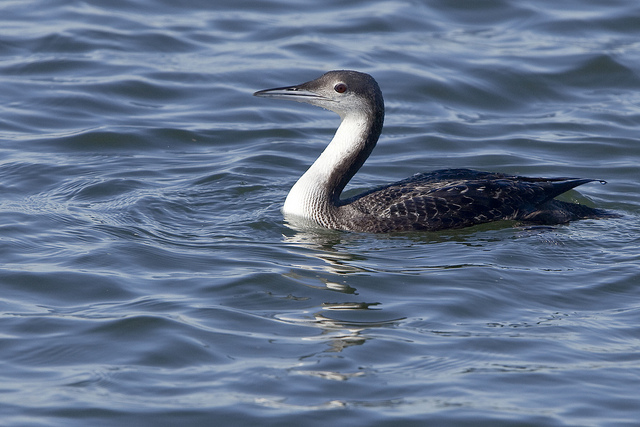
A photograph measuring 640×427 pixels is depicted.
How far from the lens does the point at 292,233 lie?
8.58 m

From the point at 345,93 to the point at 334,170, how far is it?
70cm

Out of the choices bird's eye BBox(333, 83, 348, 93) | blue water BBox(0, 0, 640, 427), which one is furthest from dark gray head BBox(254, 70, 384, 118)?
blue water BBox(0, 0, 640, 427)

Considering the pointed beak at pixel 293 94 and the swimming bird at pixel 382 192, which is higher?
the pointed beak at pixel 293 94

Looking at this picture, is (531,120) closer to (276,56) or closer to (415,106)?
(415,106)

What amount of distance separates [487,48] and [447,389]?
30.8 feet

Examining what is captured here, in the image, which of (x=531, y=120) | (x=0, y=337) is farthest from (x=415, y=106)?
(x=0, y=337)

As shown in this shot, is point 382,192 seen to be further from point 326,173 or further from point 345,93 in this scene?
point 345,93

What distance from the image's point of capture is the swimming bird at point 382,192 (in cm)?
844

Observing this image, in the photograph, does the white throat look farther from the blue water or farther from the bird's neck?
the blue water

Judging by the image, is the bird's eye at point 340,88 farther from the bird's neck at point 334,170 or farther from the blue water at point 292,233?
the blue water at point 292,233

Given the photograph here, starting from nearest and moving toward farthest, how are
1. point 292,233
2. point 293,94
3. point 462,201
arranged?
point 462,201
point 292,233
point 293,94

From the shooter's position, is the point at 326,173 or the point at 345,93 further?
the point at 326,173

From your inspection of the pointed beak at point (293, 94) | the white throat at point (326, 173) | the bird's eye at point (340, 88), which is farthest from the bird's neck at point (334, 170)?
the pointed beak at point (293, 94)

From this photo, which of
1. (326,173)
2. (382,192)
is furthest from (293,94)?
(382,192)
